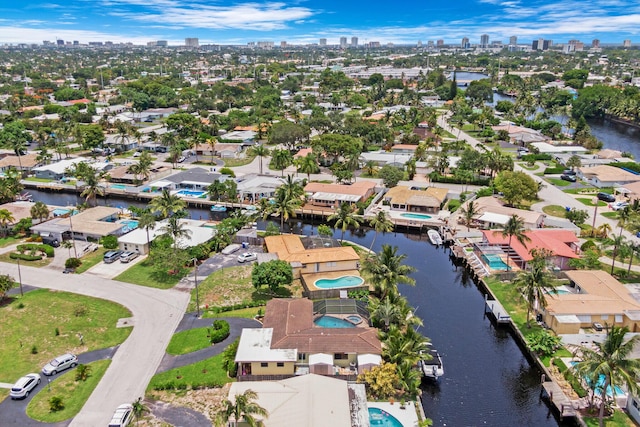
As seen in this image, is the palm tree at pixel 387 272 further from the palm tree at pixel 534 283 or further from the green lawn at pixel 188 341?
the green lawn at pixel 188 341

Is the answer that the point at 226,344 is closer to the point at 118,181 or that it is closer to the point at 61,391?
the point at 61,391

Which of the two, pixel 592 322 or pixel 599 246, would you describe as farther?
pixel 599 246

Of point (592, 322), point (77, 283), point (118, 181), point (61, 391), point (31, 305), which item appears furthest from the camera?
point (118, 181)

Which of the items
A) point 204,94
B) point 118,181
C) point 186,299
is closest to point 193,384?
point 186,299

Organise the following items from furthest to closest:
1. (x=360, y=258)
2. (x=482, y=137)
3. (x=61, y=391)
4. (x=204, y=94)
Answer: (x=204, y=94) → (x=482, y=137) → (x=360, y=258) → (x=61, y=391)

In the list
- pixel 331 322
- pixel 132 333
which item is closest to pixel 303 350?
pixel 331 322

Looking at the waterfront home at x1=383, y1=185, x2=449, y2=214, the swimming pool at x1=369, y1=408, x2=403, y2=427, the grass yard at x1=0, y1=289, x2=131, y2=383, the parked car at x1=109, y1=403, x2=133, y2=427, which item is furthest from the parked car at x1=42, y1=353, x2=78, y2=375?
the waterfront home at x1=383, y1=185, x2=449, y2=214
